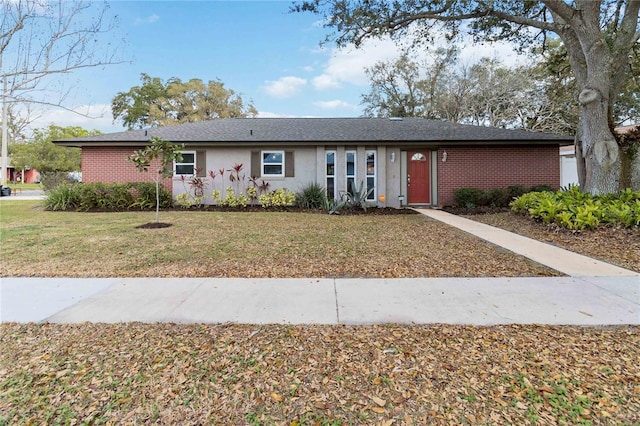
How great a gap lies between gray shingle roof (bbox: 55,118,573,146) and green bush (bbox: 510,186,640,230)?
4.49 metres

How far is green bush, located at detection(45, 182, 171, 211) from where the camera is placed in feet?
41.0

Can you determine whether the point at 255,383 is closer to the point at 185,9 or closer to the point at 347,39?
the point at 347,39

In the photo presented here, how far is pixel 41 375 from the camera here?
2406 millimetres

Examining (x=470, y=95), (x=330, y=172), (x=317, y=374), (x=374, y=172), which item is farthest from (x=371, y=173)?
(x=470, y=95)

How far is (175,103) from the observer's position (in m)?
36.1

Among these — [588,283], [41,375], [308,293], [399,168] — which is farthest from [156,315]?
[399,168]

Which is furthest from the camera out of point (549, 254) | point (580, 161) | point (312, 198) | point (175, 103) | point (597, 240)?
point (175, 103)

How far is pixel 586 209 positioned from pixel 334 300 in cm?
671

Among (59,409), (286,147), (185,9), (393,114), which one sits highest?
(393,114)

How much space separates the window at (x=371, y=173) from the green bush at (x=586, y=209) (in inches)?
222

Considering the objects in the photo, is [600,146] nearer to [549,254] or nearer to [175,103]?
[549,254]

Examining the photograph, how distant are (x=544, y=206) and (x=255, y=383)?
8.57 meters

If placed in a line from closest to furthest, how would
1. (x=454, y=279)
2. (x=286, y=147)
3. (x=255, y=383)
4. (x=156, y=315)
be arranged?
(x=255, y=383) < (x=156, y=315) < (x=454, y=279) < (x=286, y=147)

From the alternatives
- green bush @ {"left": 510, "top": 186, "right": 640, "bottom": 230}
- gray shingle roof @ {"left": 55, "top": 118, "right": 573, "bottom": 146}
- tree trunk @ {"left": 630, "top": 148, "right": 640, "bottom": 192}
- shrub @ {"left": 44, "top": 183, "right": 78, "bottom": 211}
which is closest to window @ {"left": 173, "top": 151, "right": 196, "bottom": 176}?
gray shingle roof @ {"left": 55, "top": 118, "right": 573, "bottom": 146}
